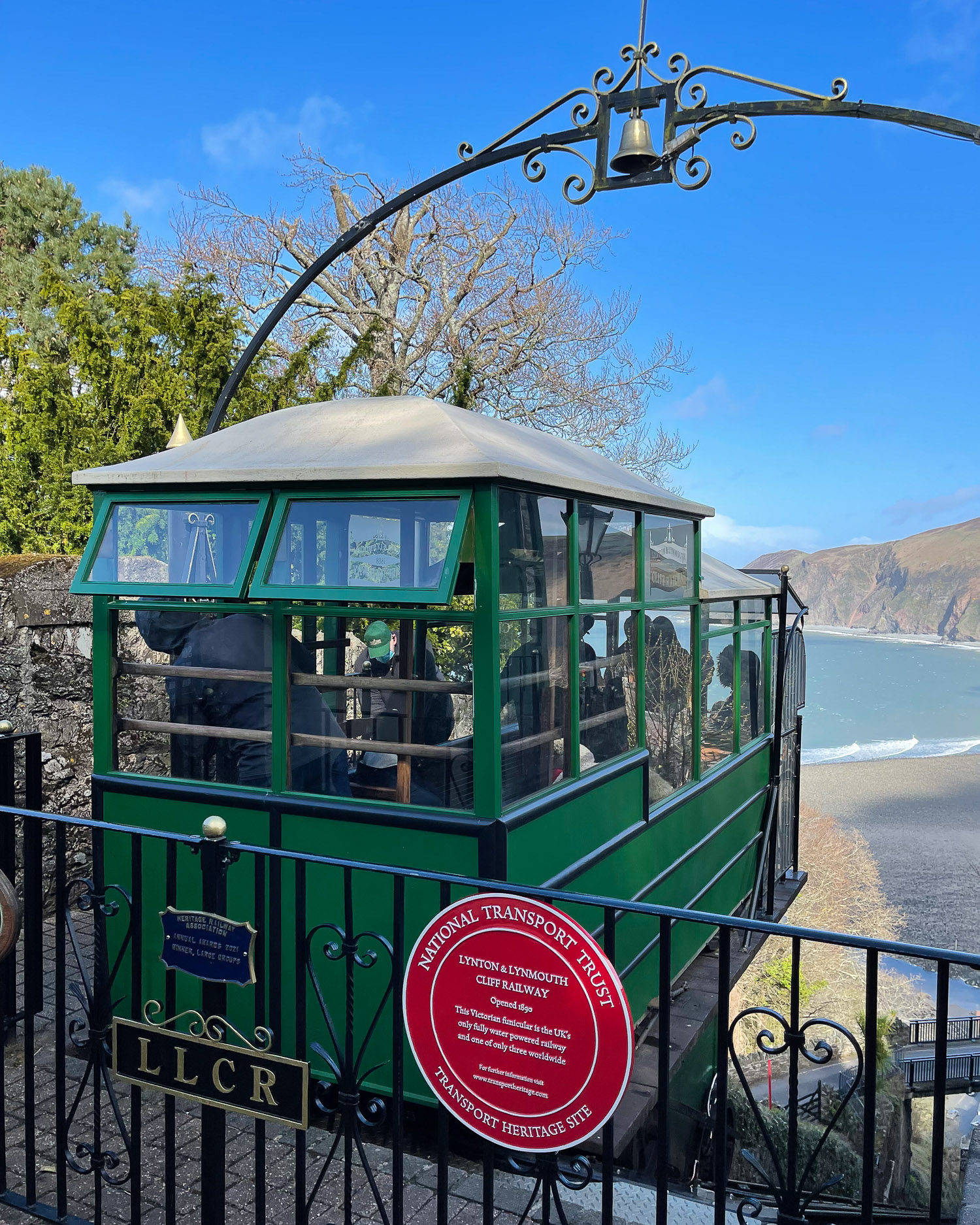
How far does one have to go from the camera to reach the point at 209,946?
8.95 feet

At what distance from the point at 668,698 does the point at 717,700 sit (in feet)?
4.59

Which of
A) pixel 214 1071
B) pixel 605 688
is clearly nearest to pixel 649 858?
pixel 605 688

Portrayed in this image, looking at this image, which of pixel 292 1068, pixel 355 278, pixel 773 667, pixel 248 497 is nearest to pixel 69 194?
pixel 355 278

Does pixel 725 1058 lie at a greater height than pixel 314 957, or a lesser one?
greater

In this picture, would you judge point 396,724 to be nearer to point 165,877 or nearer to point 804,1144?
point 165,877

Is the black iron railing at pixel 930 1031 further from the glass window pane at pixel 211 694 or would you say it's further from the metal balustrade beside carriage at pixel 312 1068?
the glass window pane at pixel 211 694

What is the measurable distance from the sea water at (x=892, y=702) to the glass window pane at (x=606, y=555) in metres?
55.4

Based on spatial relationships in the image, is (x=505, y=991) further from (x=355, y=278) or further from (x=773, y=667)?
(x=355, y=278)

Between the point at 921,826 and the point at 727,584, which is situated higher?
the point at 727,584

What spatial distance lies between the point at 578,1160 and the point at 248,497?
2.95m

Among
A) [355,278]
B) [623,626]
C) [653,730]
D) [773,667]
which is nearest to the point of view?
[623,626]

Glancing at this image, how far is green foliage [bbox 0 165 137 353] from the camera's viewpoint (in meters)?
23.9

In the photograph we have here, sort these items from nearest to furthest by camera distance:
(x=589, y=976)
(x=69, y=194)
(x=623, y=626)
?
(x=589, y=976) < (x=623, y=626) < (x=69, y=194)

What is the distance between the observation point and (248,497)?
432 centimetres
